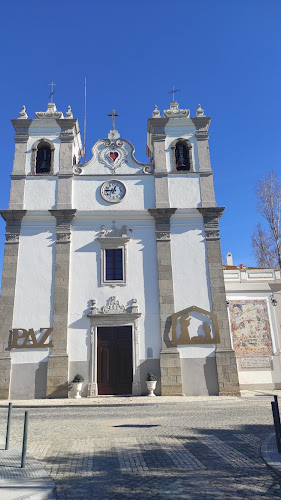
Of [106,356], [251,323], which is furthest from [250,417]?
[251,323]

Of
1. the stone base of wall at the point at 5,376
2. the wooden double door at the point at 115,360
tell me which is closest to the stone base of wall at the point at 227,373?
the wooden double door at the point at 115,360

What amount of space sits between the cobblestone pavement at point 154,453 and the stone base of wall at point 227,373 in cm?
511

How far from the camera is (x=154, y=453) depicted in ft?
20.8

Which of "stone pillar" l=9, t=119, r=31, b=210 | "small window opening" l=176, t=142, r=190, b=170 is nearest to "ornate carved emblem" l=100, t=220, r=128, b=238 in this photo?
"stone pillar" l=9, t=119, r=31, b=210

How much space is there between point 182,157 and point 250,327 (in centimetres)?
958

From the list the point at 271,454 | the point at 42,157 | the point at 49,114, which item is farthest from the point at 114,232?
the point at 271,454

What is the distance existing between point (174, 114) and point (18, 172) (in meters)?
9.00

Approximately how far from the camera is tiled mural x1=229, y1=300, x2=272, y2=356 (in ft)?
63.5

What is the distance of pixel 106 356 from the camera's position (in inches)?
683

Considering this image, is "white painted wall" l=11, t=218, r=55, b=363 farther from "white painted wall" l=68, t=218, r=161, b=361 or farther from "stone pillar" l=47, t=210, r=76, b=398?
"white painted wall" l=68, t=218, r=161, b=361

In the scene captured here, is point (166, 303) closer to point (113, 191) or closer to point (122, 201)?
point (122, 201)

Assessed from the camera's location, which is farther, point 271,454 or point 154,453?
point 154,453

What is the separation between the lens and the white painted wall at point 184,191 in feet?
64.2

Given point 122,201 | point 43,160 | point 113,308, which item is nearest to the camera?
point 113,308
